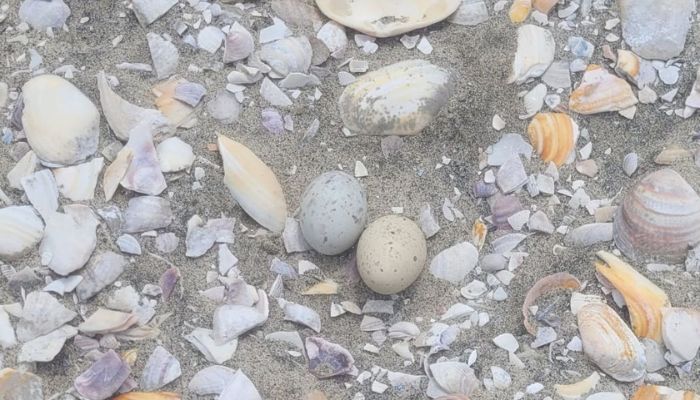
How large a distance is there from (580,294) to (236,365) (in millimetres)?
595

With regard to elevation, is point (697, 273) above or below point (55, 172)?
below

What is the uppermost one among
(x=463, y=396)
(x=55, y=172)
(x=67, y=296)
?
(x=55, y=172)

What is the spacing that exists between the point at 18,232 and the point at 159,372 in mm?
350

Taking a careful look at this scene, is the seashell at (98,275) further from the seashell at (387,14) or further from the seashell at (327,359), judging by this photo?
the seashell at (387,14)

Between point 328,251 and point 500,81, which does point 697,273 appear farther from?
point 328,251

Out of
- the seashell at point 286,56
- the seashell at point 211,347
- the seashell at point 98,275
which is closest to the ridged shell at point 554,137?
the seashell at point 286,56

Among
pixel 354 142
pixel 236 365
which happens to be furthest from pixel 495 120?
pixel 236 365

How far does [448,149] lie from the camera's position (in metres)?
1.83

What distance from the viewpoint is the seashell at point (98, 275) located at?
167 centimetres

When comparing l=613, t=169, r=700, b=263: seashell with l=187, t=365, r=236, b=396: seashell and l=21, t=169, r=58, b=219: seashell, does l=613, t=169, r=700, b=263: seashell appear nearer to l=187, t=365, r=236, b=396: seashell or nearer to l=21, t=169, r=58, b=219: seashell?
l=187, t=365, r=236, b=396: seashell

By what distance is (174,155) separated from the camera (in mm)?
1781

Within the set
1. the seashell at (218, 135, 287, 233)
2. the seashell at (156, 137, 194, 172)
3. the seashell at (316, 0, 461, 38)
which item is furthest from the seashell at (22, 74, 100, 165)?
the seashell at (316, 0, 461, 38)

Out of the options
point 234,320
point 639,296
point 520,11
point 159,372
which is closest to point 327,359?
point 234,320

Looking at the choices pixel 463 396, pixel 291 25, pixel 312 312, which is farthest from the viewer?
pixel 291 25
